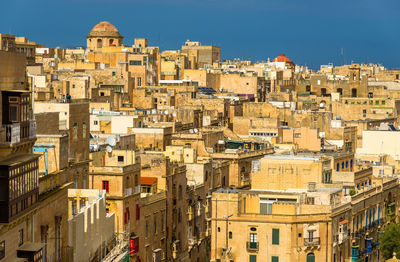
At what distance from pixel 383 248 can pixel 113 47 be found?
52.4 m

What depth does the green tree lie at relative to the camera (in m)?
55.9

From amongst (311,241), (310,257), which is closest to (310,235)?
(311,241)

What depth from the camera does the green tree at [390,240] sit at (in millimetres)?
55853

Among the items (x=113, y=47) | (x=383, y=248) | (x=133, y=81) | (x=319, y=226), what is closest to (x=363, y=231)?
(x=383, y=248)

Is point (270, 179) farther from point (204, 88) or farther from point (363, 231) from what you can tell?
point (204, 88)

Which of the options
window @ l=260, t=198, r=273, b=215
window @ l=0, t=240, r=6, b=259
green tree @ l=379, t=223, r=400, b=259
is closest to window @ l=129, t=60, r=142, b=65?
green tree @ l=379, t=223, r=400, b=259

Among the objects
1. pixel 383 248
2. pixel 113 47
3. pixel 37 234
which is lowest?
pixel 383 248

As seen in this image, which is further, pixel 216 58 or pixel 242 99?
pixel 216 58

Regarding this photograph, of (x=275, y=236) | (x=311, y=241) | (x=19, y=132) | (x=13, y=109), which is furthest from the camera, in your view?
(x=311, y=241)

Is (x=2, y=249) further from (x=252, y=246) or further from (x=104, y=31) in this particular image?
(x=104, y=31)

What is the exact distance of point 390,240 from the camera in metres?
56.0

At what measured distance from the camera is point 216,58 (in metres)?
144

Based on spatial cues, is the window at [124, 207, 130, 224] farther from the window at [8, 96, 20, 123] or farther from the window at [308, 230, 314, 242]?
the window at [8, 96, 20, 123]

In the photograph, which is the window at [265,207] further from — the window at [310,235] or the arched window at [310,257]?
the arched window at [310,257]
